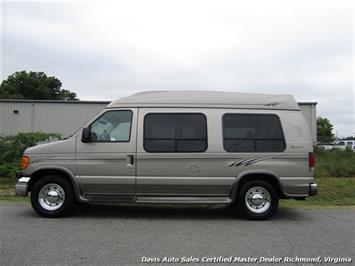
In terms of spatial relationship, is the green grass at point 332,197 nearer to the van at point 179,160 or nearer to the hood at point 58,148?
the van at point 179,160

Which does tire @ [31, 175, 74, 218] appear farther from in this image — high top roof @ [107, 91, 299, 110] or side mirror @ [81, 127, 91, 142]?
high top roof @ [107, 91, 299, 110]

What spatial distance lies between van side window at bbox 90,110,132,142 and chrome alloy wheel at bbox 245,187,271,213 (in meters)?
2.65

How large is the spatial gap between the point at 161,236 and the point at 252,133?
280 cm

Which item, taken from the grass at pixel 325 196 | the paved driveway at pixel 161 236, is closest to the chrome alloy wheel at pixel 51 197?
the paved driveway at pixel 161 236

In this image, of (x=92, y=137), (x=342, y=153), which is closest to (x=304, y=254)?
(x=92, y=137)

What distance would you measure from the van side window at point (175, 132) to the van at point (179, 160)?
20mm

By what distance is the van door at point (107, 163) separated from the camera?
24.9ft

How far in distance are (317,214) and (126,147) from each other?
439 centimetres

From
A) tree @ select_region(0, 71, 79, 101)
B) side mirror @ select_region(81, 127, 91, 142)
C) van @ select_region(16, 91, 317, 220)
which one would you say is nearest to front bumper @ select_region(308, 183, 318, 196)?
van @ select_region(16, 91, 317, 220)

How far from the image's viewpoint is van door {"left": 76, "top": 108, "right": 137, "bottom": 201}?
299 inches

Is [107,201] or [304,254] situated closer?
[304,254]

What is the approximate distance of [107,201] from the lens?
25.3 feet

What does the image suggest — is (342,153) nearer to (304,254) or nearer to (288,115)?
(288,115)

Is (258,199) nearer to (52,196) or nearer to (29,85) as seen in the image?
(52,196)
